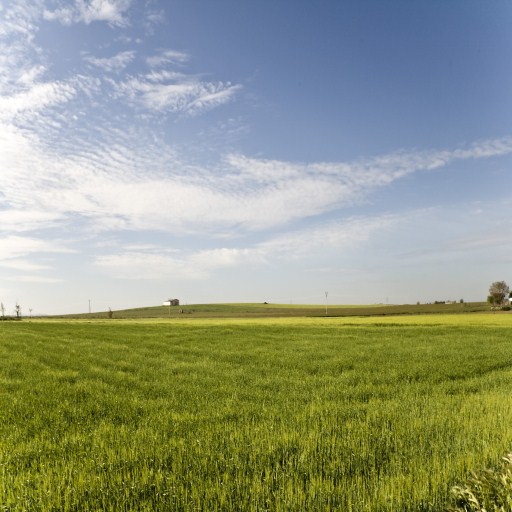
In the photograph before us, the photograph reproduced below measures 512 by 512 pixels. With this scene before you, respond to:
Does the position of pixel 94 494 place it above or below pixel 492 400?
above

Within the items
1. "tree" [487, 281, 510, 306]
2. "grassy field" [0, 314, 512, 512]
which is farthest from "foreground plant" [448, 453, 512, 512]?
"tree" [487, 281, 510, 306]

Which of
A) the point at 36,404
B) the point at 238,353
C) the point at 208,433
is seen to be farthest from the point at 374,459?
the point at 238,353

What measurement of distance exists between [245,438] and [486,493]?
445cm

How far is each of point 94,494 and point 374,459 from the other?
14.7 feet

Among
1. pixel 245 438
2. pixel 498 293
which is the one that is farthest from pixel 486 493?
pixel 498 293

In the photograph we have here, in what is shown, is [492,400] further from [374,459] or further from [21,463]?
[21,463]

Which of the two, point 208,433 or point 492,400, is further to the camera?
point 492,400

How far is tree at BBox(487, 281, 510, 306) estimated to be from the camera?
146250mm

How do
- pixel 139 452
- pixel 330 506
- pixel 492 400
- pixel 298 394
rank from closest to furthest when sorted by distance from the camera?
1. pixel 330 506
2. pixel 139 452
3. pixel 492 400
4. pixel 298 394

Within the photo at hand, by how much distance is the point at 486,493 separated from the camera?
4.77 meters

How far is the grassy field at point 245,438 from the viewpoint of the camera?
5.34 meters

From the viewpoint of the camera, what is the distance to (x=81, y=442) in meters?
7.88

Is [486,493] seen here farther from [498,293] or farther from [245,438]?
[498,293]

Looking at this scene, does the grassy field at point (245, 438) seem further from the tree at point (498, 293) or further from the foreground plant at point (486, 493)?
the tree at point (498, 293)
